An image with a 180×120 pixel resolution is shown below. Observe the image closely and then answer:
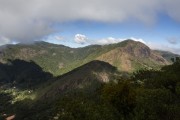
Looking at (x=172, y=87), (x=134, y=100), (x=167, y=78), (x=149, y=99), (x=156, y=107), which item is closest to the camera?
(x=156, y=107)

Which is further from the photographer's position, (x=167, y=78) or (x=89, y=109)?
(x=167, y=78)

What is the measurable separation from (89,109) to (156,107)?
65.8 feet

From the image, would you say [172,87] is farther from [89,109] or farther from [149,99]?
[89,109]

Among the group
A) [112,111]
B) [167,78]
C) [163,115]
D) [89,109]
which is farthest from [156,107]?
[167,78]

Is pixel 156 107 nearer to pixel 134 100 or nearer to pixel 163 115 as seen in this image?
pixel 163 115

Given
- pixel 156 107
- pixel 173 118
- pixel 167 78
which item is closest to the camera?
pixel 173 118

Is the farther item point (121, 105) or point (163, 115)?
point (121, 105)

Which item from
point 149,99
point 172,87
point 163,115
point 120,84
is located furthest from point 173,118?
point 172,87

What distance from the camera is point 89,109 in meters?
89.2

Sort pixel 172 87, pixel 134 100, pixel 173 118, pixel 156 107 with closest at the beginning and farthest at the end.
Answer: pixel 173 118, pixel 156 107, pixel 134 100, pixel 172 87

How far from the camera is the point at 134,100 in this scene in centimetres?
11606

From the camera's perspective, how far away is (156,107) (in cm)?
9394

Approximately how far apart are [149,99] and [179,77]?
87029 millimetres

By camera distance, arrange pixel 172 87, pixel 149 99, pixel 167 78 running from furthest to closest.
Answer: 1. pixel 167 78
2. pixel 172 87
3. pixel 149 99
